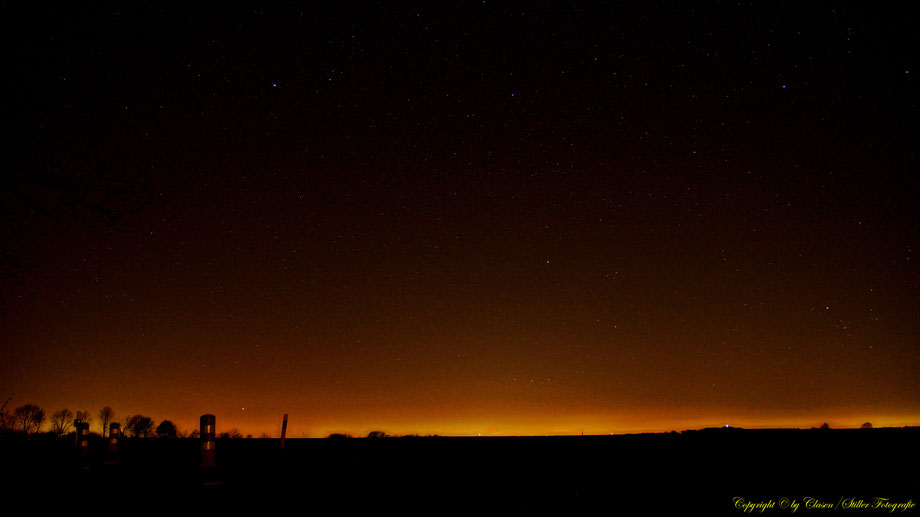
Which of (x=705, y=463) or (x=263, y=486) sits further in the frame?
(x=705, y=463)

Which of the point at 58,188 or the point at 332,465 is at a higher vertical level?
the point at 58,188

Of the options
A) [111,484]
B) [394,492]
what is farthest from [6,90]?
[111,484]

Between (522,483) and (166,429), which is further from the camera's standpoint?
(166,429)

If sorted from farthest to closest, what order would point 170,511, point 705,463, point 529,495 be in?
point 705,463 < point 529,495 < point 170,511

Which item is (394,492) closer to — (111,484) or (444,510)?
(444,510)

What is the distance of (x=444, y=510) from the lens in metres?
6.32

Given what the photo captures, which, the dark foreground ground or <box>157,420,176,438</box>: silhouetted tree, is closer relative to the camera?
the dark foreground ground

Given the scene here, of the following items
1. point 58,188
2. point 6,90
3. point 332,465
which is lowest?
point 332,465

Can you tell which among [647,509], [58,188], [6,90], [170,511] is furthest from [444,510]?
[6,90]

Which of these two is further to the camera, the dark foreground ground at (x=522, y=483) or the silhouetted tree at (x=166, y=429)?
the silhouetted tree at (x=166, y=429)

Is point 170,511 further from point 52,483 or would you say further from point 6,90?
point 6,90

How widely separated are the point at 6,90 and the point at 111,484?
7.39 metres

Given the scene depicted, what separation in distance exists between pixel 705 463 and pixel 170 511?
379 inches

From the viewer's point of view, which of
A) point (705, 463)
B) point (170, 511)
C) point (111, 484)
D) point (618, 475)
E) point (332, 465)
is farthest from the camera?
point (332, 465)
